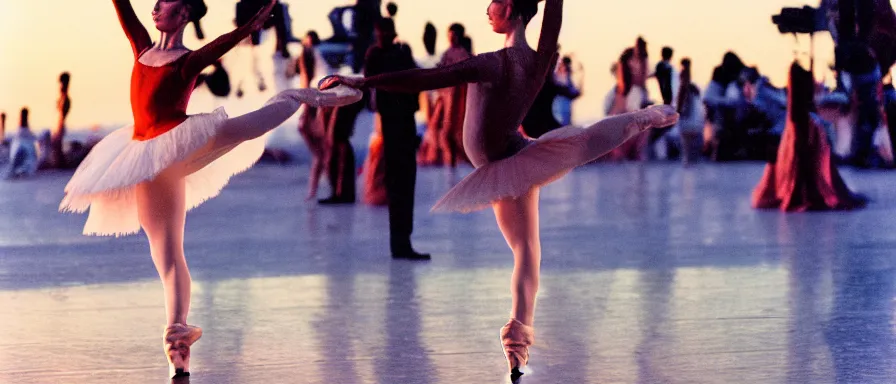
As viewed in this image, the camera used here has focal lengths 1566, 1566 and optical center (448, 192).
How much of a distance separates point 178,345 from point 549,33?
5.67 feet

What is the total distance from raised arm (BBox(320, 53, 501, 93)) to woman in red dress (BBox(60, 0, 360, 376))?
0.14 m

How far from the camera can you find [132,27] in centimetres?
573

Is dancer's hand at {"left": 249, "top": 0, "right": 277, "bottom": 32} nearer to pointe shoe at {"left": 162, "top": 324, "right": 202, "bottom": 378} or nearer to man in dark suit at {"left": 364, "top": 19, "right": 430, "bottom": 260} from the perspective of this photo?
pointe shoe at {"left": 162, "top": 324, "right": 202, "bottom": 378}

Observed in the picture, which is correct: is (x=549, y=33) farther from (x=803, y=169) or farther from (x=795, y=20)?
(x=795, y=20)

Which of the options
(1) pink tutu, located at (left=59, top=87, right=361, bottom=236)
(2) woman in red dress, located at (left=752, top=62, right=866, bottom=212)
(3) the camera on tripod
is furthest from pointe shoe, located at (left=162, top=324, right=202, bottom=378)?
(3) the camera on tripod

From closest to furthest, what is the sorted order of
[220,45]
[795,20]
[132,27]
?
[220,45], [132,27], [795,20]

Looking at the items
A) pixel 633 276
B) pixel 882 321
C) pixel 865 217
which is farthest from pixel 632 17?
pixel 882 321

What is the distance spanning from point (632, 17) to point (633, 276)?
1183cm

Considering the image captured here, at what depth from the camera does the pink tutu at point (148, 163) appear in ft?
17.9

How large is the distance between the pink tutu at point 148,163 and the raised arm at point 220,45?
183mm

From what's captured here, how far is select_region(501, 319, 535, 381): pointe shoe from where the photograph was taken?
5.58 m

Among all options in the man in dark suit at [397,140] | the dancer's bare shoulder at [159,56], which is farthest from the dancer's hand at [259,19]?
the man in dark suit at [397,140]

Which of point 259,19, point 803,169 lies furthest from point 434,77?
point 803,169

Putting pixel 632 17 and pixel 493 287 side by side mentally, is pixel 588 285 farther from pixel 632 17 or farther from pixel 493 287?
pixel 632 17
